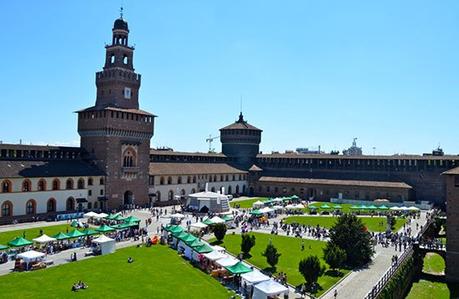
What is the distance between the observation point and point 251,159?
3831 inches

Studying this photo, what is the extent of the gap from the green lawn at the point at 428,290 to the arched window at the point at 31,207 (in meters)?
40.9

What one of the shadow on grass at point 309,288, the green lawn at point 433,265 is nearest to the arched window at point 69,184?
the shadow on grass at point 309,288

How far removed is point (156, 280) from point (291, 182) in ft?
190

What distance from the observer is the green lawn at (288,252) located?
32.2 m

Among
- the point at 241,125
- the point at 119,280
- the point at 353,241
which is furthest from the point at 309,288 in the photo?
the point at 241,125

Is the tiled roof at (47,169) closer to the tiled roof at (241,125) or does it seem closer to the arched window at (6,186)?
the arched window at (6,186)

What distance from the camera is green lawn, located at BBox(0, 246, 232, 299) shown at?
2672 centimetres

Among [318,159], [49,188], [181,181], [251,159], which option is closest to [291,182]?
[318,159]

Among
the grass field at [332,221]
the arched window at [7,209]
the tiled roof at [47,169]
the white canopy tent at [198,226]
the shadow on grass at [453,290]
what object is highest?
the tiled roof at [47,169]

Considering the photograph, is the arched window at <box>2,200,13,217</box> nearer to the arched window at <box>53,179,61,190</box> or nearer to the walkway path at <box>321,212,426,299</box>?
the arched window at <box>53,179,61,190</box>

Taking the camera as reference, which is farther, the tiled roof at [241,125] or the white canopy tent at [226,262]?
the tiled roof at [241,125]

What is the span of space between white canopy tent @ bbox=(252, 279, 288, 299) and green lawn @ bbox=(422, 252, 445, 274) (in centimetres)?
2191

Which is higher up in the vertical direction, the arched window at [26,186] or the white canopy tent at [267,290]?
the arched window at [26,186]

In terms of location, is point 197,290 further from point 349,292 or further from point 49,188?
point 49,188
